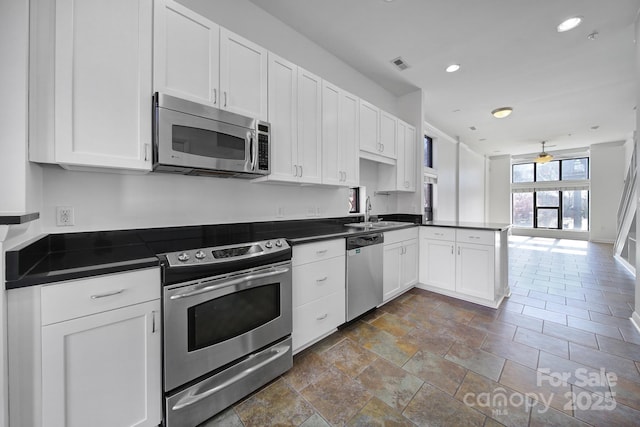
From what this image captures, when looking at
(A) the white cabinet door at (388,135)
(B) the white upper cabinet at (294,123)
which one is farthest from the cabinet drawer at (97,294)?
(A) the white cabinet door at (388,135)

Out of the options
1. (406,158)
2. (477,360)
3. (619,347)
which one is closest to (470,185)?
(406,158)

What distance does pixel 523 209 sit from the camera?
951 cm

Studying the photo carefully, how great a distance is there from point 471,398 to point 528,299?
2.42m

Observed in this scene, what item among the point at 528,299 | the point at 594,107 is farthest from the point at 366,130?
the point at 594,107

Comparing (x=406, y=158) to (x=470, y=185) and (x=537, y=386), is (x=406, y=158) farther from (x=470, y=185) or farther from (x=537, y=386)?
(x=470, y=185)

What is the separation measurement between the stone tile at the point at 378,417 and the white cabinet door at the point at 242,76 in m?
2.23

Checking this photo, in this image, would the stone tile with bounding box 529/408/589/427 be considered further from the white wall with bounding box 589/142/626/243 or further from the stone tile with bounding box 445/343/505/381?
the white wall with bounding box 589/142/626/243

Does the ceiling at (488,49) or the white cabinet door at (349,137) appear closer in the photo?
the ceiling at (488,49)

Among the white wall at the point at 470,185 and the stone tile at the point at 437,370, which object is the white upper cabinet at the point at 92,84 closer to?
the stone tile at the point at 437,370

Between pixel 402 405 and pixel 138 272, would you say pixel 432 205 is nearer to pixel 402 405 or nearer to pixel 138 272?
pixel 402 405

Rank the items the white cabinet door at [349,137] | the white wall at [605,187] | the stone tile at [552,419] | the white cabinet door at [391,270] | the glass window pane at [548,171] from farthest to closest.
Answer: the glass window pane at [548,171], the white wall at [605,187], the white cabinet door at [391,270], the white cabinet door at [349,137], the stone tile at [552,419]

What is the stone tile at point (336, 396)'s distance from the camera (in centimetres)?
151

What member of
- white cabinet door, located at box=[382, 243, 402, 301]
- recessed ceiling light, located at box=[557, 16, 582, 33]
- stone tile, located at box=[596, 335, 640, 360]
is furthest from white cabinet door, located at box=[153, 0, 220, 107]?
stone tile, located at box=[596, 335, 640, 360]

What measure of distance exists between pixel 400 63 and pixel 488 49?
3.37ft
